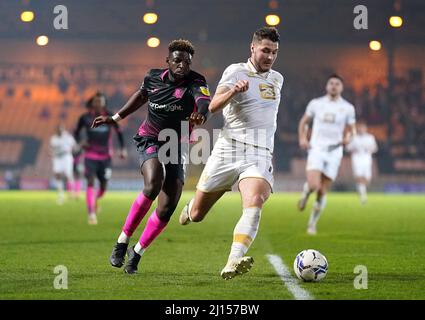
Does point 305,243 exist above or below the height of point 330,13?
below

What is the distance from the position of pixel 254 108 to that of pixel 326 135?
6.49 m

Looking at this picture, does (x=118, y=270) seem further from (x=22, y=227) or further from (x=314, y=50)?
(x=314, y=50)

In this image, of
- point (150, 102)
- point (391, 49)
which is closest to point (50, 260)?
point (150, 102)

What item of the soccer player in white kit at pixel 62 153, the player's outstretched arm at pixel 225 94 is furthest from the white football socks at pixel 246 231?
the soccer player in white kit at pixel 62 153

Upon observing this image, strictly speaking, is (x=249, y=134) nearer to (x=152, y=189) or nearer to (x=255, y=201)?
(x=255, y=201)

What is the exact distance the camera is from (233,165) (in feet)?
28.1

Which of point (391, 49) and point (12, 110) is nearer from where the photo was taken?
point (391, 49)

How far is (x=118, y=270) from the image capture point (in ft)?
30.0

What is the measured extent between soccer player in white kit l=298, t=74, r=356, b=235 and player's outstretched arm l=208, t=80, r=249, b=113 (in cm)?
632

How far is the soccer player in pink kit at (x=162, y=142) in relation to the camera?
9039mm

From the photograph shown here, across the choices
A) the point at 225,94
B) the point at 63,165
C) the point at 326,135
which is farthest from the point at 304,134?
the point at 63,165

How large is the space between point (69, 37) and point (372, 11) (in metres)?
12.7
